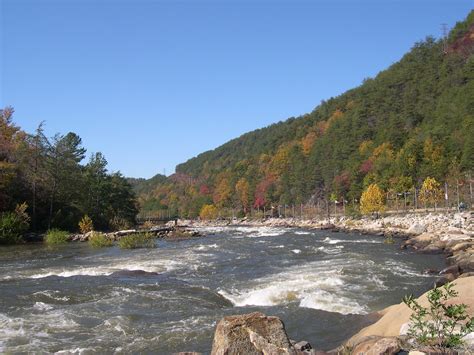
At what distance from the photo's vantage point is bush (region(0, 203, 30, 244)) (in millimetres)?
40688

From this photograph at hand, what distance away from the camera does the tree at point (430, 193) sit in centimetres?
6712

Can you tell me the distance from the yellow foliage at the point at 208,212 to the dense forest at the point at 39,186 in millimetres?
83421

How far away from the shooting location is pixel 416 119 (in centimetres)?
10562

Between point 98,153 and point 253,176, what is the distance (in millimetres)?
85091

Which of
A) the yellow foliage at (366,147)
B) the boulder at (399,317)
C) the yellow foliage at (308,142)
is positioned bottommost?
the boulder at (399,317)

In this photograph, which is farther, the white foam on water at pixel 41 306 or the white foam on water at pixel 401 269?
the white foam on water at pixel 401 269

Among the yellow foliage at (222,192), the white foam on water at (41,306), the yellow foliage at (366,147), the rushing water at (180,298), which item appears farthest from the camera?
the yellow foliage at (222,192)

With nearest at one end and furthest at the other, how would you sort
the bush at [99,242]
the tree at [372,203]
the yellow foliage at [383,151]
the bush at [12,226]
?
the bush at [99,242], the bush at [12,226], the tree at [372,203], the yellow foliage at [383,151]

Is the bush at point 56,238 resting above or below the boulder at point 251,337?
below

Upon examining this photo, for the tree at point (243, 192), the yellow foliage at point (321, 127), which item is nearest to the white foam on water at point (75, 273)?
the tree at point (243, 192)

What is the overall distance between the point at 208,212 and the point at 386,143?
7059 cm

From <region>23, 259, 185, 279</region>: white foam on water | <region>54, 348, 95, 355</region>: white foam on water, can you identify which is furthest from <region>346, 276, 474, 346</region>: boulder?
<region>23, 259, 185, 279</region>: white foam on water

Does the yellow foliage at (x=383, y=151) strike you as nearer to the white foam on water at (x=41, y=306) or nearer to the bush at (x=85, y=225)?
the bush at (x=85, y=225)

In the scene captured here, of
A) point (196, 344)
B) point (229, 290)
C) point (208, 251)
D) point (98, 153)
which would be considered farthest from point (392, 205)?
point (196, 344)
